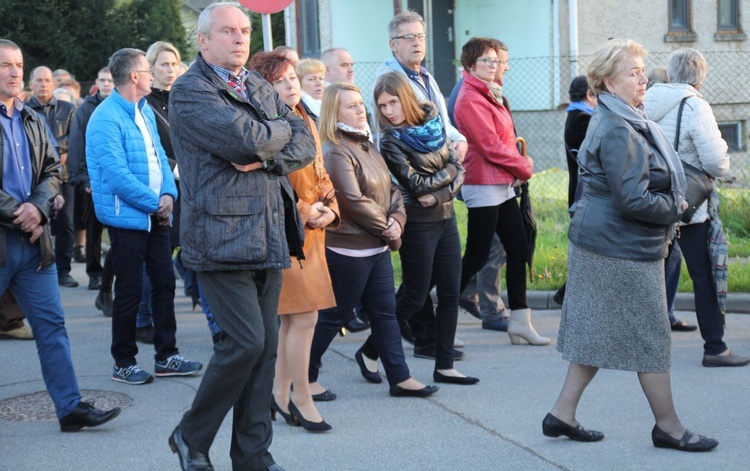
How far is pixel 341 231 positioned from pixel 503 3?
15.2 metres

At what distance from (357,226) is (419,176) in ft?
2.10

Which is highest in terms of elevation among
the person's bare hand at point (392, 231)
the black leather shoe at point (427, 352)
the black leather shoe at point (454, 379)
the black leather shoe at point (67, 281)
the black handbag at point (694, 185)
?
the black handbag at point (694, 185)

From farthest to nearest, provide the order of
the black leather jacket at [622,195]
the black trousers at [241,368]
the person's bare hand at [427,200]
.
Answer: the person's bare hand at [427,200] < the black leather jacket at [622,195] < the black trousers at [241,368]

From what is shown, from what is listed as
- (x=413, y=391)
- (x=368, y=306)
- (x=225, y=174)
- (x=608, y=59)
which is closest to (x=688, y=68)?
(x=608, y=59)

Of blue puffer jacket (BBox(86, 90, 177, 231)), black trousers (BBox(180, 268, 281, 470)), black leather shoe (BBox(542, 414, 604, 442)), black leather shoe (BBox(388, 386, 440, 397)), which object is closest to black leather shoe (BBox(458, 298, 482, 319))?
black leather shoe (BBox(388, 386, 440, 397))

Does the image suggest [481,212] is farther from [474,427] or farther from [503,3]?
[503,3]

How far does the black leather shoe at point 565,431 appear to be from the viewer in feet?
17.6

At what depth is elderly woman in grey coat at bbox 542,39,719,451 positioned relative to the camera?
512 cm

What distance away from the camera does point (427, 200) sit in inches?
255

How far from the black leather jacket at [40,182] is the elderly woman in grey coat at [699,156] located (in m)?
3.71

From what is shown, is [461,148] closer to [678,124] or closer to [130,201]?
[678,124]

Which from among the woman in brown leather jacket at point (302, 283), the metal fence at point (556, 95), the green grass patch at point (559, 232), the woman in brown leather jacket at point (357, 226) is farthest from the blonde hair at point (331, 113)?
the metal fence at point (556, 95)

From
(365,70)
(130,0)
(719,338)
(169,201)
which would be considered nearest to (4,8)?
(130,0)

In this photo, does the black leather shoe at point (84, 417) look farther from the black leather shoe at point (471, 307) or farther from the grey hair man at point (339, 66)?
the black leather shoe at point (471, 307)
